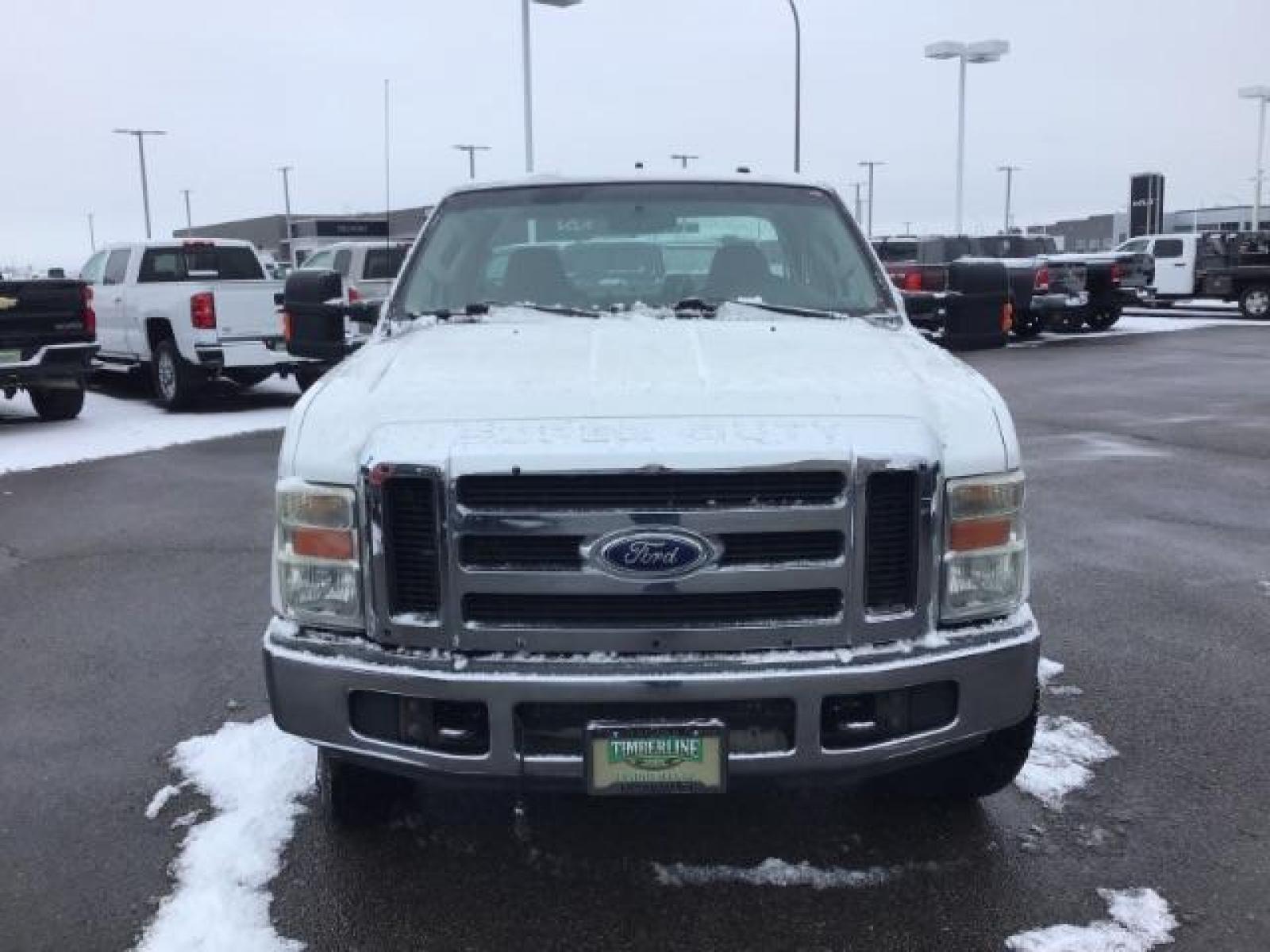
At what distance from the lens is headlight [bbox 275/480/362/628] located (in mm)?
3064

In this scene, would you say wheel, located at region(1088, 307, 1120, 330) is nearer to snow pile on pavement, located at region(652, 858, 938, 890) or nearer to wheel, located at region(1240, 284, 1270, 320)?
wheel, located at region(1240, 284, 1270, 320)

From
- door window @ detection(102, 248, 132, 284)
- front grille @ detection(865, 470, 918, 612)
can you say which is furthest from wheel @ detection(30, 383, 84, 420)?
front grille @ detection(865, 470, 918, 612)

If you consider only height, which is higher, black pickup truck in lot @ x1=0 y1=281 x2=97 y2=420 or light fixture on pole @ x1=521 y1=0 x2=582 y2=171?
light fixture on pole @ x1=521 y1=0 x2=582 y2=171

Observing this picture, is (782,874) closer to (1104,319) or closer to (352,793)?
(352,793)

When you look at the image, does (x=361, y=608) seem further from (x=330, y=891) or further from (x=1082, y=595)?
(x=1082, y=595)

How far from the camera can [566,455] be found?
114 inches

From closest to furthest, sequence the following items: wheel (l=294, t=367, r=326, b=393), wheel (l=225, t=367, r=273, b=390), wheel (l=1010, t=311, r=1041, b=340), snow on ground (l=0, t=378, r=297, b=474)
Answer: snow on ground (l=0, t=378, r=297, b=474) → wheel (l=225, t=367, r=273, b=390) → wheel (l=294, t=367, r=326, b=393) → wheel (l=1010, t=311, r=1041, b=340)

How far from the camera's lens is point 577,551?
2.96 meters

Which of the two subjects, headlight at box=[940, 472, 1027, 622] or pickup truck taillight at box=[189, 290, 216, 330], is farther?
pickup truck taillight at box=[189, 290, 216, 330]

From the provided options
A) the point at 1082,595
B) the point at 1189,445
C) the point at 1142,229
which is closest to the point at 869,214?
the point at 1142,229

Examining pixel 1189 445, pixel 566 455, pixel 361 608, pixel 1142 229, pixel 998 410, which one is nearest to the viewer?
pixel 566 455

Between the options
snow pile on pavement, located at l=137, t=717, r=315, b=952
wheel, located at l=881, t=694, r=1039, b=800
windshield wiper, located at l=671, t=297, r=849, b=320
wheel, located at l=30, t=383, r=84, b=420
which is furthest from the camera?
wheel, located at l=30, t=383, r=84, b=420

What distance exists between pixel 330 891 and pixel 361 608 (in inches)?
35.1

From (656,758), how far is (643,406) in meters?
0.88
